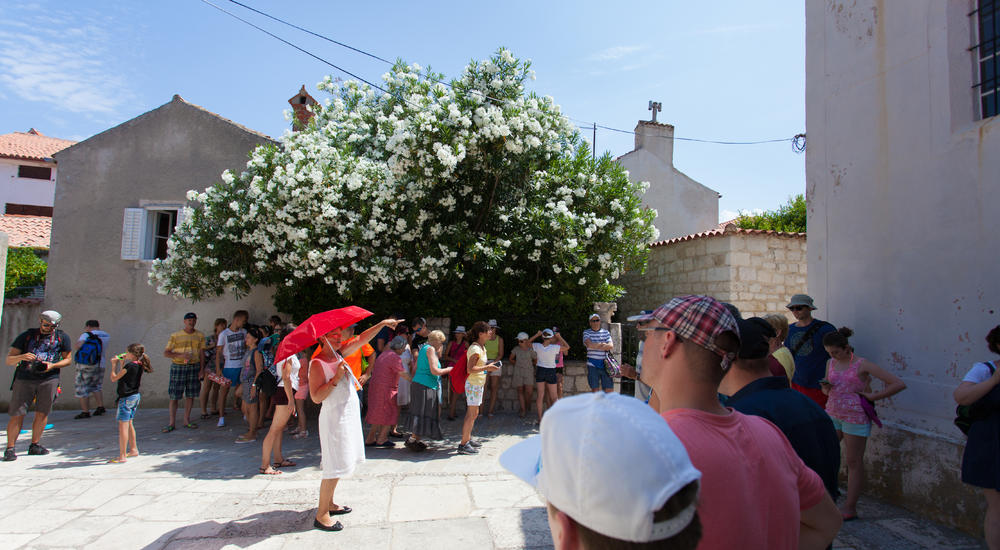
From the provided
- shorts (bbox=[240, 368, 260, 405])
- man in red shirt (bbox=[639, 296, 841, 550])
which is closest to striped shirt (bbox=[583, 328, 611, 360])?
shorts (bbox=[240, 368, 260, 405])

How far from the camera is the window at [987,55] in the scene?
469cm

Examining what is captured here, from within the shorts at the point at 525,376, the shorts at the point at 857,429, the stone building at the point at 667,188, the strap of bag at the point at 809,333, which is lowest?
the shorts at the point at 525,376

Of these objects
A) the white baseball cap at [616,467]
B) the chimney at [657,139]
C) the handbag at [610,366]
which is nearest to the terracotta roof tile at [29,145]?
the chimney at [657,139]

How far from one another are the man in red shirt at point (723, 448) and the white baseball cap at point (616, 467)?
49cm

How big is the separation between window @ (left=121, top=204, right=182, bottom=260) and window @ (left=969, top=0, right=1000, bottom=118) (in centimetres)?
1263

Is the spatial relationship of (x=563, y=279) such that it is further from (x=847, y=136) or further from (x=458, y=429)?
(x=847, y=136)

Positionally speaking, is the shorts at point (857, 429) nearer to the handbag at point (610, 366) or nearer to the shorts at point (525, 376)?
the handbag at point (610, 366)

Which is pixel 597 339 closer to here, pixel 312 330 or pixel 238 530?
pixel 312 330

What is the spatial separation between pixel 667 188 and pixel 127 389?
54.1 feet

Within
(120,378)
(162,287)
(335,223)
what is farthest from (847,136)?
(162,287)

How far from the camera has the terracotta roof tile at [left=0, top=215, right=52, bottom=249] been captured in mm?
14602

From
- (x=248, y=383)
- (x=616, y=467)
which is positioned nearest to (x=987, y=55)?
(x=616, y=467)

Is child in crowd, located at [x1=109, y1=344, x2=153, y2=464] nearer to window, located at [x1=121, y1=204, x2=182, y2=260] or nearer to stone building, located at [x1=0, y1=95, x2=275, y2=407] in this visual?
stone building, located at [x1=0, y1=95, x2=275, y2=407]

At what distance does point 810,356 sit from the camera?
5.49m
